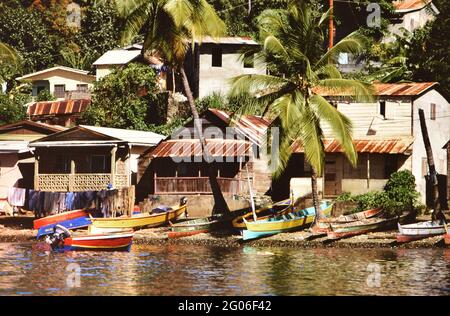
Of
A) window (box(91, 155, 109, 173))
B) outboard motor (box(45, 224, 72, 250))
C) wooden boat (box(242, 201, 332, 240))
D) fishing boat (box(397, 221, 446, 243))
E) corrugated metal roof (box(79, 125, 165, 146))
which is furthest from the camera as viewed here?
window (box(91, 155, 109, 173))

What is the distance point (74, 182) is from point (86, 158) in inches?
129

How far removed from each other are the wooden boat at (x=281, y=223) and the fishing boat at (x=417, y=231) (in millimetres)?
5728

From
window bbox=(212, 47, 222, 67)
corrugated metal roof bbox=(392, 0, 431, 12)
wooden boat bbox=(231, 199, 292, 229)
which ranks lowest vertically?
wooden boat bbox=(231, 199, 292, 229)

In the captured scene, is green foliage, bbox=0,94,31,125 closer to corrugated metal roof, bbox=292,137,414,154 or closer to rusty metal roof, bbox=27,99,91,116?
rusty metal roof, bbox=27,99,91,116

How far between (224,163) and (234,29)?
2717 centimetres

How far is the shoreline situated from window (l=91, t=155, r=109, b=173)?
801 centimetres

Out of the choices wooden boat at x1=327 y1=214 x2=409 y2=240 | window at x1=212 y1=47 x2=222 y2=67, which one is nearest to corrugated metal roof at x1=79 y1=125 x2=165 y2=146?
window at x1=212 y1=47 x2=222 y2=67

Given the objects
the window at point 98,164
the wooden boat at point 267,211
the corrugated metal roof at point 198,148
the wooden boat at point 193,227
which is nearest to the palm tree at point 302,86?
the wooden boat at point 267,211

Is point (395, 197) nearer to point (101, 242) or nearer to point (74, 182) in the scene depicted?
point (101, 242)

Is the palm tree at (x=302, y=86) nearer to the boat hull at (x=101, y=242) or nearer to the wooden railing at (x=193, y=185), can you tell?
the wooden railing at (x=193, y=185)

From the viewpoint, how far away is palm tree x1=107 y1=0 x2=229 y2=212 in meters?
45.9

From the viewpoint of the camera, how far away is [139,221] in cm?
4750
